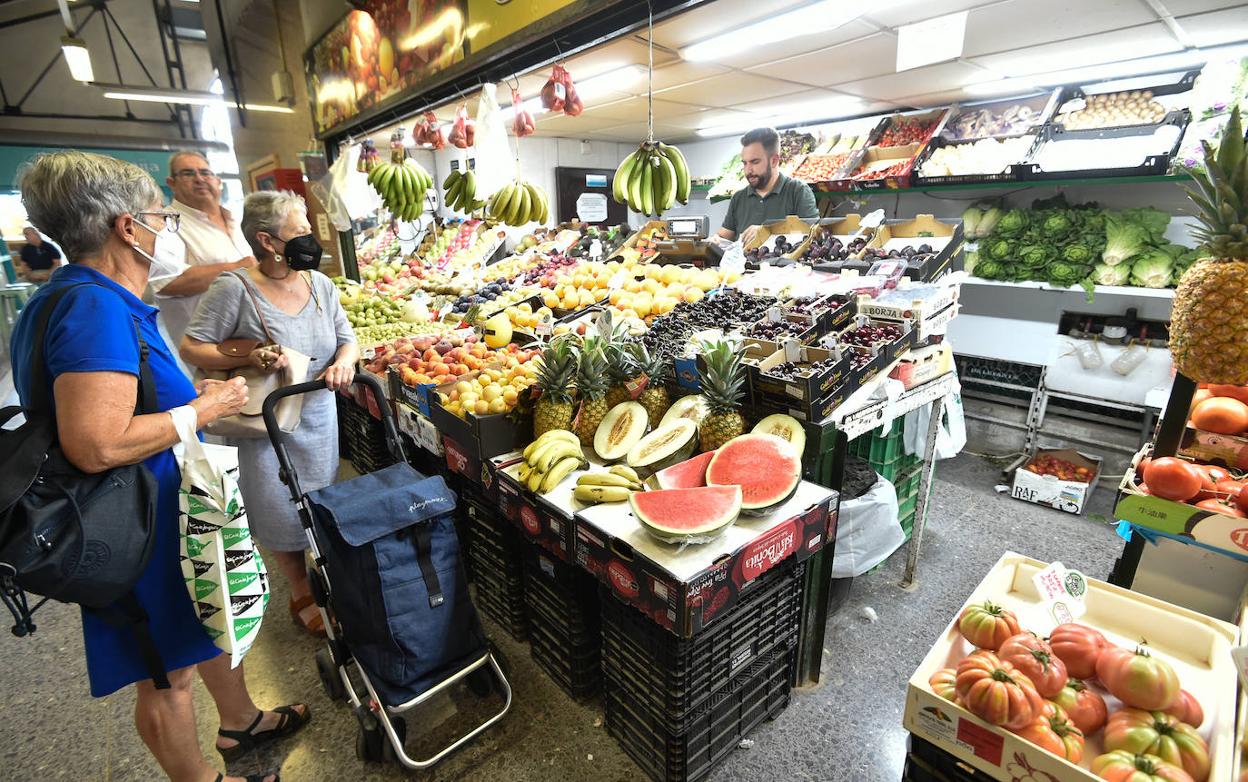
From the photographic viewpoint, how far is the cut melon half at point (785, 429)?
6.62 ft

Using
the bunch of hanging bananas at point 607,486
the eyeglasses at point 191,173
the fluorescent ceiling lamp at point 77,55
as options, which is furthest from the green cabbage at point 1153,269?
the fluorescent ceiling lamp at point 77,55

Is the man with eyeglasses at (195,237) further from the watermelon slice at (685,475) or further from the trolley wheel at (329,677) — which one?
the watermelon slice at (685,475)

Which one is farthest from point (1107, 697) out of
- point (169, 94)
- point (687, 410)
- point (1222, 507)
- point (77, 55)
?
point (169, 94)

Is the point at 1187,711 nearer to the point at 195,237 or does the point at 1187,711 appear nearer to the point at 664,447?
the point at 664,447

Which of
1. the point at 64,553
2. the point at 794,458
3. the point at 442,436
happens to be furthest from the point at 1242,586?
the point at 64,553

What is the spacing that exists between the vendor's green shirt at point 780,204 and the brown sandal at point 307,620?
154 inches

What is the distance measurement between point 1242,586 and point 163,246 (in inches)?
133

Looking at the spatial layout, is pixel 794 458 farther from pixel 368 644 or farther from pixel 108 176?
pixel 108 176

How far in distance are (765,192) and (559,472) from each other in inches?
137

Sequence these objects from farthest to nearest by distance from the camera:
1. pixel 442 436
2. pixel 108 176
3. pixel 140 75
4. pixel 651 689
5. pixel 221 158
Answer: pixel 221 158 < pixel 140 75 < pixel 442 436 < pixel 651 689 < pixel 108 176

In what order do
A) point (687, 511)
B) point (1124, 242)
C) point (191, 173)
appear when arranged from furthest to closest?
1. point (1124, 242)
2. point (191, 173)
3. point (687, 511)

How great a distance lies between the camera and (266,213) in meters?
2.23

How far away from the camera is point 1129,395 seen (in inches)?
170

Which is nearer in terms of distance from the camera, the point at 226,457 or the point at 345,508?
the point at 226,457
